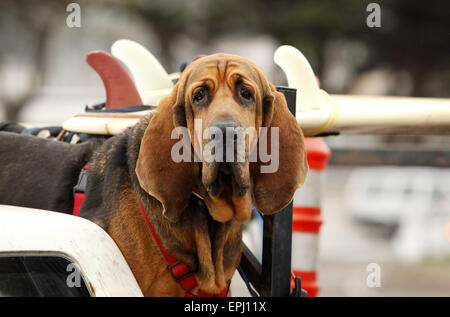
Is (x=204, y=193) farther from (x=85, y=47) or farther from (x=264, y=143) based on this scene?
(x=85, y=47)

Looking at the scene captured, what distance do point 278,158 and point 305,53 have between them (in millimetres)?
15191

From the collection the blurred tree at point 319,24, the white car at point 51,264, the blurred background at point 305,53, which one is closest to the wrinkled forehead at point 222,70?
the white car at point 51,264

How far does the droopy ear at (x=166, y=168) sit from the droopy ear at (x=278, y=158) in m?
0.31

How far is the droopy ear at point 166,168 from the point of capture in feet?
8.57

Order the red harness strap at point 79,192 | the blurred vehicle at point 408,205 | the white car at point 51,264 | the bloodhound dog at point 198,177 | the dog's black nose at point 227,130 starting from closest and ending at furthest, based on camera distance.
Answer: the white car at point 51,264 → the dog's black nose at point 227,130 → the bloodhound dog at point 198,177 → the red harness strap at point 79,192 → the blurred vehicle at point 408,205

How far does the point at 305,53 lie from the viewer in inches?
685

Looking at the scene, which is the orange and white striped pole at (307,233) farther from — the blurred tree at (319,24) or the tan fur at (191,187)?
the blurred tree at (319,24)

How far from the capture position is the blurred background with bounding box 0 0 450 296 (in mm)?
13016

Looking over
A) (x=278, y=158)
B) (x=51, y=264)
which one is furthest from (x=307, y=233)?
(x=51, y=264)

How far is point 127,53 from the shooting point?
3713mm

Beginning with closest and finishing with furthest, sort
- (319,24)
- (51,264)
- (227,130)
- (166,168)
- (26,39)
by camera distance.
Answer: (51,264), (227,130), (166,168), (26,39), (319,24)

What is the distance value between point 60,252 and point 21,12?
50.5ft

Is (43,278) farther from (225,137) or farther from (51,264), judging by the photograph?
(225,137)
